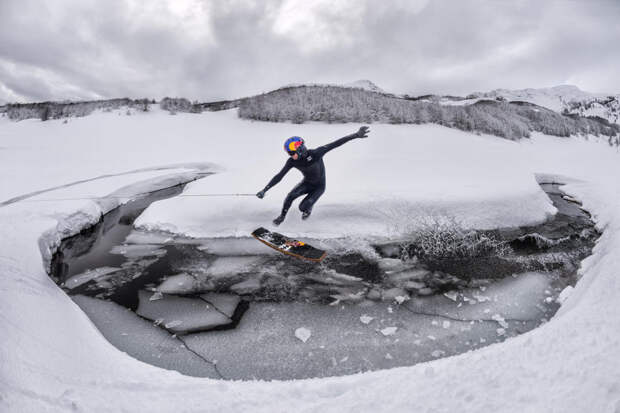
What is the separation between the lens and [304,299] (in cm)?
355

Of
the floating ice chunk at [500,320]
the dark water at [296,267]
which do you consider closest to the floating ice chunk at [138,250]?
the dark water at [296,267]

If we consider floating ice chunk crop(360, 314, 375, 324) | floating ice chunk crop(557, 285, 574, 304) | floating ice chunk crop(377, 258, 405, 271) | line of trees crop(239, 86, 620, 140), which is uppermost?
line of trees crop(239, 86, 620, 140)

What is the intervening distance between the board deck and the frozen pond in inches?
4.8

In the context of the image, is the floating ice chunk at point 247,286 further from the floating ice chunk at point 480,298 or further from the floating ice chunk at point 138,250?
the floating ice chunk at point 480,298

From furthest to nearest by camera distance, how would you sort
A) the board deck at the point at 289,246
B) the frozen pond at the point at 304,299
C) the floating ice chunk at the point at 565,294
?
1. the board deck at the point at 289,246
2. the floating ice chunk at the point at 565,294
3. the frozen pond at the point at 304,299

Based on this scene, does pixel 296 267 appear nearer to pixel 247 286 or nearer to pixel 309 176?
pixel 247 286

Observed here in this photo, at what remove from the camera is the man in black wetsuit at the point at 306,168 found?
16.1 feet

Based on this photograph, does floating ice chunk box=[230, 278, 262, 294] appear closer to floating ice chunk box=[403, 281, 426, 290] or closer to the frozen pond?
the frozen pond

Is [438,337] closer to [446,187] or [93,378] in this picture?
[93,378]

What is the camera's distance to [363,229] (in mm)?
5422

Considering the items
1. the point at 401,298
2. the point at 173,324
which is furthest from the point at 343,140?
the point at 173,324

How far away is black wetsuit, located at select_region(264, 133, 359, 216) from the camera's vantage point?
5.21 m

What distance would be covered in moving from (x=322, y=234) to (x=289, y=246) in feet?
2.92

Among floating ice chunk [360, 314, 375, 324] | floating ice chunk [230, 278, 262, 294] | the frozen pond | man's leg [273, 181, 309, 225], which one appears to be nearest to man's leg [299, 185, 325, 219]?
man's leg [273, 181, 309, 225]
